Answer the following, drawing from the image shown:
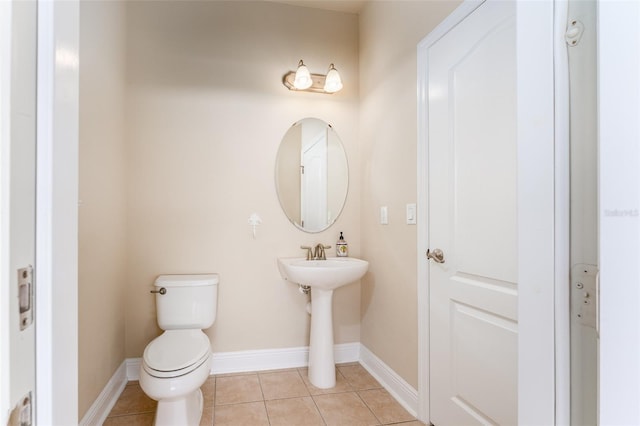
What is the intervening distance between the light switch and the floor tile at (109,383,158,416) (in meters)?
1.80

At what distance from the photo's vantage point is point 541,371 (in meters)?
0.55

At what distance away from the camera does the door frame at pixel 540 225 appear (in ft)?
1.75

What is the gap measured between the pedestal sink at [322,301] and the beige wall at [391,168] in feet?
0.82

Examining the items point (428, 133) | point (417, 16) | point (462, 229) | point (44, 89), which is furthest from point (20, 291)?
point (417, 16)

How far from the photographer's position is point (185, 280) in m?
2.22

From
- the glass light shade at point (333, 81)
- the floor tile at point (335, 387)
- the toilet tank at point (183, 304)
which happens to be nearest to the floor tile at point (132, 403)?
the toilet tank at point (183, 304)

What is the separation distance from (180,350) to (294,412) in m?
0.72

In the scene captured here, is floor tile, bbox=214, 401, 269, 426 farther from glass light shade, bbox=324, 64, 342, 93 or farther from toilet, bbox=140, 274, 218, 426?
glass light shade, bbox=324, 64, 342, 93

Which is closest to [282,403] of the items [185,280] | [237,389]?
[237,389]

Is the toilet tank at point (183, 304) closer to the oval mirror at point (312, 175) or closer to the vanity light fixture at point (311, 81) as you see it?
the oval mirror at point (312, 175)

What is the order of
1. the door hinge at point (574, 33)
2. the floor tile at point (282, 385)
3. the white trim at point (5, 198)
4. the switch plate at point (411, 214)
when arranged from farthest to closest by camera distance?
the floor tile at point (282, 385)
the switch plate at point (411, 214)
the door hinge at point (574, 33)
the white trim at point (5, 198)

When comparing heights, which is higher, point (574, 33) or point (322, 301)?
→ point (574, 33)

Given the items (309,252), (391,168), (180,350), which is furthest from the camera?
(309,252)

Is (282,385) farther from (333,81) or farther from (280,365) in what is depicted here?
(333,81)
